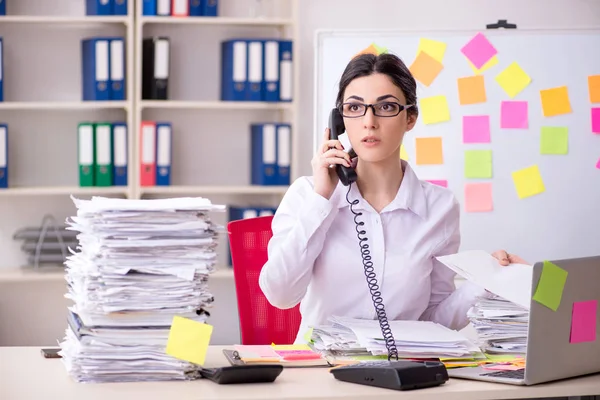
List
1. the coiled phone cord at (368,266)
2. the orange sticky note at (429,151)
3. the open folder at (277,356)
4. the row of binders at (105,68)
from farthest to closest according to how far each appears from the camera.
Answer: the row of binders at (105,68)
the orange sticky note at (429,151)
the coiled phone cord at (368,266)
the open folder at (277,356)

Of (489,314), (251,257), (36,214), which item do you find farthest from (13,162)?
(489,314)

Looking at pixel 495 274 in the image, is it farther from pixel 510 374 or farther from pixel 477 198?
pixel 477 198

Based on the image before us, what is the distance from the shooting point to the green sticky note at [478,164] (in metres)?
3.52

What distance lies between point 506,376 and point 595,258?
0.28m

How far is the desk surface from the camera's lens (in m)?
1.37

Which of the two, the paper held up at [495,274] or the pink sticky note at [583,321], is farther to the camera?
the paper held up at [495,274]

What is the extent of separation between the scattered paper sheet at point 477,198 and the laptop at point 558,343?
77.1 inches

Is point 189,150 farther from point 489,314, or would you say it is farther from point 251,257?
point 489,314

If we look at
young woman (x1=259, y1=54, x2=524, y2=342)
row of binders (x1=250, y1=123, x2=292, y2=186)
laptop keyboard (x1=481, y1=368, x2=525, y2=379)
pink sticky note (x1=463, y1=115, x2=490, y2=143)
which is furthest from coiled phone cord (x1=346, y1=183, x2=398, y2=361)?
row of binders (x1=250, y1=123, x2=292, y2=186)

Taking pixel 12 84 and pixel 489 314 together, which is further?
pixel 12 84

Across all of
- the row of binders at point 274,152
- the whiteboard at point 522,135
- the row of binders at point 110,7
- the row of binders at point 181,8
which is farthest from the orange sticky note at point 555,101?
the row of binders at point 110,7

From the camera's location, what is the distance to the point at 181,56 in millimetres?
4195

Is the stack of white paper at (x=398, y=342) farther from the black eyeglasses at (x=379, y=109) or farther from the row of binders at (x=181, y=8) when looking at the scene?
the row of binders at (x=181, y=8)

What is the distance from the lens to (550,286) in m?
1.47
